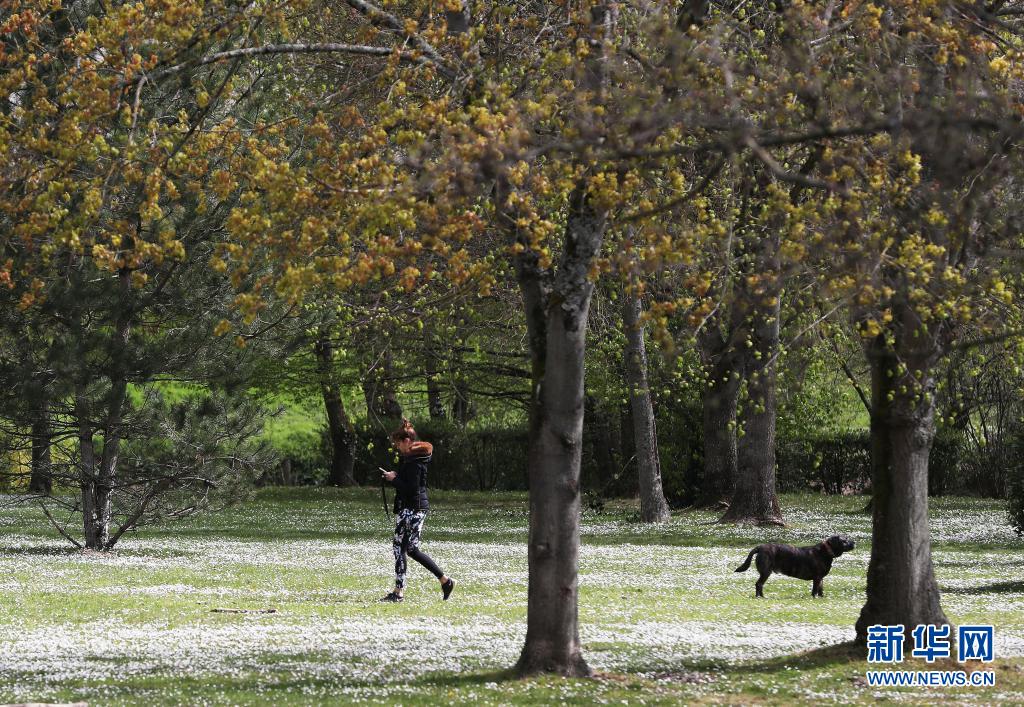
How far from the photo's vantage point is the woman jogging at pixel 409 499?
610 inches

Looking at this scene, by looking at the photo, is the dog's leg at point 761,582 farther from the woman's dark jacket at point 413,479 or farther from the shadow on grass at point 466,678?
the shadow on grass at point 466,678

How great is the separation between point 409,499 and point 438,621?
2.00 m

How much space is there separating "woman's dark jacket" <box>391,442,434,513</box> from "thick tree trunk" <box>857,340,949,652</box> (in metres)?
6.14

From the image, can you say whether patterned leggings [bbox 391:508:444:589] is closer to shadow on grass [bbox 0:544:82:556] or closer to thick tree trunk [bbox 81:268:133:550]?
thick tree trunk [bbox 81:268:133:550]

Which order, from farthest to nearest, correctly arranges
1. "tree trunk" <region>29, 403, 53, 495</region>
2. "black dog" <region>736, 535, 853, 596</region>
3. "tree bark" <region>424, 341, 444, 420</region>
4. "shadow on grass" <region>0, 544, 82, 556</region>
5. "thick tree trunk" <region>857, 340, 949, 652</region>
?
"tree bark" <region>424, 341, 444, 420</region> < "shadow on grass" <region>0, 544, 82, 556</region> < "tree trunk" <region>29, 403, 53, 495</region> < "black dog" <region>736, 535, 853, 596</region> < "thick tree trunk" <region>857, 340, 949, 652</region>

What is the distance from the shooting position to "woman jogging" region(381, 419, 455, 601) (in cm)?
1550

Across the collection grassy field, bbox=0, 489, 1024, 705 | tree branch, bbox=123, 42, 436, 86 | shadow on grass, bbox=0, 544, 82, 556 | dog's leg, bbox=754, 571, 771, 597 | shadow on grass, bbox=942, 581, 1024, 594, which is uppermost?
tree branch, bbox=123, 42, 436, 86

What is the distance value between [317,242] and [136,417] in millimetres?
14535

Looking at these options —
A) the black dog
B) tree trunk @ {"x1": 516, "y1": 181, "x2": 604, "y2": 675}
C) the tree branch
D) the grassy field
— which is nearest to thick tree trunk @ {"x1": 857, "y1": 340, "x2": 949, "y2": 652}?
the grassy field

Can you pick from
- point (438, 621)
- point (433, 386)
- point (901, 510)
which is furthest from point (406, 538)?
point (433, 386)

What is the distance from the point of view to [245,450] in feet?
74.8

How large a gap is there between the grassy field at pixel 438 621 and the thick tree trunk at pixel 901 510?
50cm

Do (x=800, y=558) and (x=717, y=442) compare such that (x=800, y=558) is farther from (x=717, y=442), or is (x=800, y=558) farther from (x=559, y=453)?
(x=717, y=442)

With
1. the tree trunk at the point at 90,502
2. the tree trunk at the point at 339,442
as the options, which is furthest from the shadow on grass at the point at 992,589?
the tree trunk at the point at 339,442
